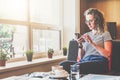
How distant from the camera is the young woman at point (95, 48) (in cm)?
271

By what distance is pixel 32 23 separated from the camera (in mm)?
3729

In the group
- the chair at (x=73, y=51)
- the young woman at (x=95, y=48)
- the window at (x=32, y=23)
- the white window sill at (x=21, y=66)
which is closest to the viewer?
the young woman at (x=95, y=48)

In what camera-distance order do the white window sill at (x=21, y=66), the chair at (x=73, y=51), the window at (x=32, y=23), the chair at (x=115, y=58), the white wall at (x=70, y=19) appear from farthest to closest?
the white wall at (x=70, y=19)
the chair at (x=73, y=51)
the window at (x=32, y=23)
the chair at (x=115, y=58)
the white window sill at (x=21, y=66)

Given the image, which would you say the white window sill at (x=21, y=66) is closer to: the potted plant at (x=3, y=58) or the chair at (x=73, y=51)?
the potted plant at (x=3, y=58)

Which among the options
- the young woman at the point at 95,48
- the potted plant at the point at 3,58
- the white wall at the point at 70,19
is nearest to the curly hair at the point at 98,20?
the young woman at the point at 95,48

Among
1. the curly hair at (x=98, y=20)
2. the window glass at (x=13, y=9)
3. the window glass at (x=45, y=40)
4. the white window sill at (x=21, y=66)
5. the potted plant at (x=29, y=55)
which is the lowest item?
the white window sill at (x=21, y=66)

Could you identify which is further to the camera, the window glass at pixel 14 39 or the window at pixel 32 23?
the window at pixel 32 23

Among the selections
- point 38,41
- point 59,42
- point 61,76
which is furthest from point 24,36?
point 61,76

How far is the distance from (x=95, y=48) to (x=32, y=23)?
1.33 metres

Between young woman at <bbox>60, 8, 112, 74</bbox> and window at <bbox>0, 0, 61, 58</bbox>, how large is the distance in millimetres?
966

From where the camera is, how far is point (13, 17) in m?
3.39

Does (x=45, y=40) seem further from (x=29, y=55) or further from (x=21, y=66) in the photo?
(x=21, y=66)

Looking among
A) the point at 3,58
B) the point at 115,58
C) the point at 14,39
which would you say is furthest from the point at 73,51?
the point at 3,58

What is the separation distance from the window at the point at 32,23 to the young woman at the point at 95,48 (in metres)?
0.97
